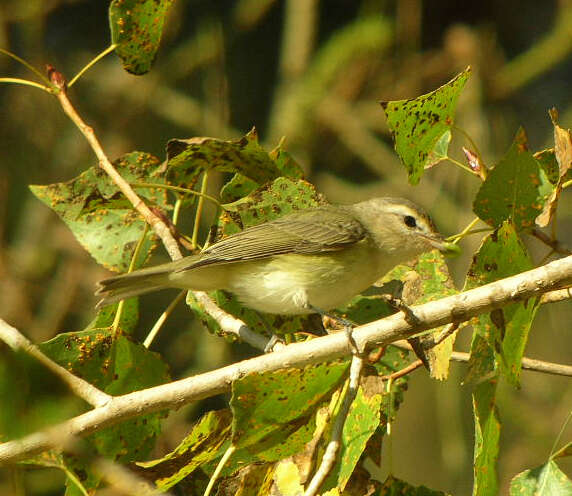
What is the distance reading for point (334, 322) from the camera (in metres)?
2.65

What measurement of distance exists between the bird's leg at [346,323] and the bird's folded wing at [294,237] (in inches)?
13.3

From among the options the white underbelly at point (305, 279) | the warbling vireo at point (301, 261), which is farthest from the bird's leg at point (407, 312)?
the white underbelly at point (305, 279)

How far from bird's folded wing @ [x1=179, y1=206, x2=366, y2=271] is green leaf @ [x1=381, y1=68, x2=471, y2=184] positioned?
2.78ft

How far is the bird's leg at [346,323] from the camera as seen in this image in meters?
1.86

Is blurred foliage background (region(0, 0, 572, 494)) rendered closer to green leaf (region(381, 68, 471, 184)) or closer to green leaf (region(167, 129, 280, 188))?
green leaf (region(167, 129, 280, 188))

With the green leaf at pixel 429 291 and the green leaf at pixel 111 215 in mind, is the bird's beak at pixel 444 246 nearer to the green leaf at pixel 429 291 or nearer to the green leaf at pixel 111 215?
the green leaf at pixel 429 291

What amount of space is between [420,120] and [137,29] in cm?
102

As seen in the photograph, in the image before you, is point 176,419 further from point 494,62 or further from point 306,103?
point 494,62

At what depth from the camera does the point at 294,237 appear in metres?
3.10

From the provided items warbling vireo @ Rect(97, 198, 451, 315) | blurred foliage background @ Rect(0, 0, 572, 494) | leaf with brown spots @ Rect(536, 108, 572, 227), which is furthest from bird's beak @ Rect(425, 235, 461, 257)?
blurred foliage background @ Rect(0, 0, 572, 494)

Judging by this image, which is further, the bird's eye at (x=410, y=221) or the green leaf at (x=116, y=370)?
the bird's eye at (x=410, y=221)

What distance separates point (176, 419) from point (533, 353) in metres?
2.81

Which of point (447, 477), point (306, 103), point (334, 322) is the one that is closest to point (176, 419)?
point (447, 477)

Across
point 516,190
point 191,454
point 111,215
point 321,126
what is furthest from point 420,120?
point 321,126
